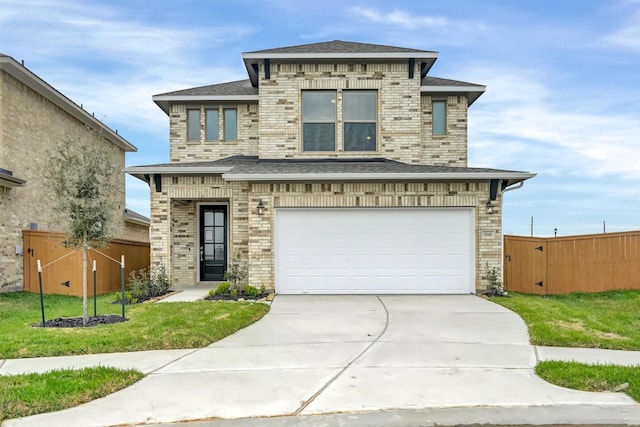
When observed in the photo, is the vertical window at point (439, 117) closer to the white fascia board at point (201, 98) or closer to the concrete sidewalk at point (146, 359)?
the white fascia board at point (201, 98)

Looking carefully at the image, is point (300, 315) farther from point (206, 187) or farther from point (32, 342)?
point (206, 187)

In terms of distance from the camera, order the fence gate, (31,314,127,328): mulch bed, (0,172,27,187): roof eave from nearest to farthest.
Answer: (31,314,127,328): mulch bed → (0,172,27,187): roof eave → the fence gate

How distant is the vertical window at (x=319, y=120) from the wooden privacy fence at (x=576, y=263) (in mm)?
6540

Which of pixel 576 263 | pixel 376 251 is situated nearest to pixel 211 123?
pixel 376 251

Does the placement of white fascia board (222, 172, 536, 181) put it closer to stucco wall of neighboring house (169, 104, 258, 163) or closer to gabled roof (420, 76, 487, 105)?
stucco wall of neighboring house (169, 104, 258, 163)

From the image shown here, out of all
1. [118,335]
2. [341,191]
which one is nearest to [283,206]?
[341,191]

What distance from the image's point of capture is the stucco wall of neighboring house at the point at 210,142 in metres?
16.7

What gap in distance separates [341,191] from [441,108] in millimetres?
5607

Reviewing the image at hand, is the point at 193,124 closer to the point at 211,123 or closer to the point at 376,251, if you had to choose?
the point at 211,123

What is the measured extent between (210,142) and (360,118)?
4873 mm

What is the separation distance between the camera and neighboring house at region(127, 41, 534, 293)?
534 inches

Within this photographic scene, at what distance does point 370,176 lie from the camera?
13.0 meters

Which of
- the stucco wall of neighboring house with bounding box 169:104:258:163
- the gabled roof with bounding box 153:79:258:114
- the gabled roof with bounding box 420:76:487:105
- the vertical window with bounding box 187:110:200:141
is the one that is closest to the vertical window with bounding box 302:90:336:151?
the gabled roof with bounding box 153:79:258:114

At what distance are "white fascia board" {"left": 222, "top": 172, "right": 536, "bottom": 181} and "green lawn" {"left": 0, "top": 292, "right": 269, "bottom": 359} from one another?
129 inches
